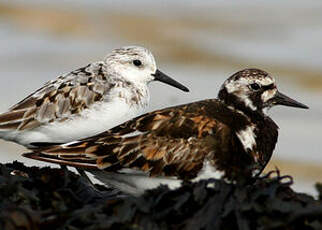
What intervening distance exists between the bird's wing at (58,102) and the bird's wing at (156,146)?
1.08m

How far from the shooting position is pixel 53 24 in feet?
31.3

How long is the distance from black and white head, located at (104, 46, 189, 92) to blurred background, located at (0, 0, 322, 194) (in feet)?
4.38

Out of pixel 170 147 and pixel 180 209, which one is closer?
pixel 180 209

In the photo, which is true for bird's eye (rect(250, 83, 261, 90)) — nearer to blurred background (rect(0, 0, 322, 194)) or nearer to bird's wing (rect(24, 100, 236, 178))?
bird's wing (rect(24, 100, 236, 178))

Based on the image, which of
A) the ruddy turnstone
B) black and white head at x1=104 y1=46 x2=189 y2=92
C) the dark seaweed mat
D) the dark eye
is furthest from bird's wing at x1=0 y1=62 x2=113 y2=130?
the dark seaweed mat

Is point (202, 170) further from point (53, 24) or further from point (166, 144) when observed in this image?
point (53, 24)

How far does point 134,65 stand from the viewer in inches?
241

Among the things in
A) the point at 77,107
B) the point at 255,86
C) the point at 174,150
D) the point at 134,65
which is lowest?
the point at 174,150

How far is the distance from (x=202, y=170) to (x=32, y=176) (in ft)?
2.73

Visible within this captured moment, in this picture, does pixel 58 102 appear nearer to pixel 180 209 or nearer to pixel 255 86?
pixel 255 86

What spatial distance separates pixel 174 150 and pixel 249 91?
59 cm

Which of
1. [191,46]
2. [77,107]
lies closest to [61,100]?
[77,107]

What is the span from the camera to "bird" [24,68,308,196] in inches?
170

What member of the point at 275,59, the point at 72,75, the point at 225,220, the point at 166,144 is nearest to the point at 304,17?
the point at 275,59
